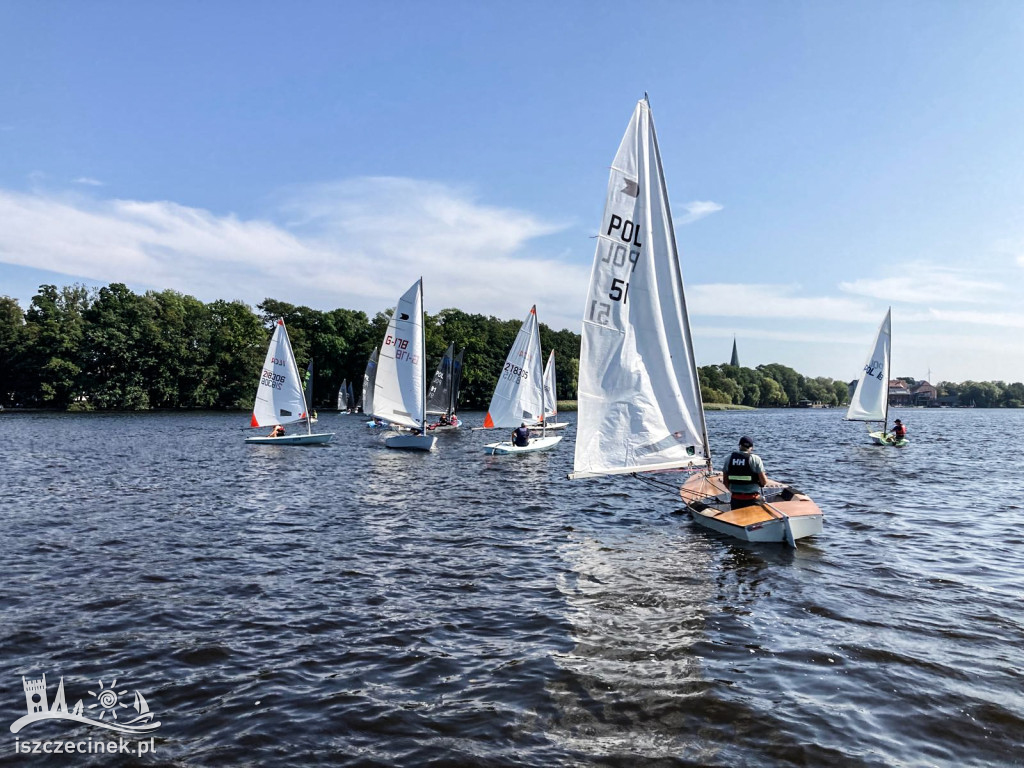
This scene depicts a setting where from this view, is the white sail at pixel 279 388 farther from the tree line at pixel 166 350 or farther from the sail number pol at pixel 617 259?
the tree line at pixel 166 350

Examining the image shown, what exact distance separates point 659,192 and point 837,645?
982 cm

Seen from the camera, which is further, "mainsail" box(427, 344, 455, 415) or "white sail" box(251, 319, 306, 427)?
"mainsail" box(427, 344, 455, 415)

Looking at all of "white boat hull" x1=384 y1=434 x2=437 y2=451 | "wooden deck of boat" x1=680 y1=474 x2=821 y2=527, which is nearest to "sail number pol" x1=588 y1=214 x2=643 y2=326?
"wooden deck of boat" x1=680 y1=474 x2=821 y2=527

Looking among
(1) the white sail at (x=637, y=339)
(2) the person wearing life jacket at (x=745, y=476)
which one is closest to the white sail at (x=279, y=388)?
(1) the white sail at (x=637, y=339)

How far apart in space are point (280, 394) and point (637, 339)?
89.2 feet

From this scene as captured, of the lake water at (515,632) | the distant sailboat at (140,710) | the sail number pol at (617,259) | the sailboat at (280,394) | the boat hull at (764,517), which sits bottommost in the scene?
the distant sailboat at (140,710)

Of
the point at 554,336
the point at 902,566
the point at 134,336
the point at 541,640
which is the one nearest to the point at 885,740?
the point at 541,640

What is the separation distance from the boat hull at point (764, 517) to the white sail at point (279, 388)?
26.1 meters

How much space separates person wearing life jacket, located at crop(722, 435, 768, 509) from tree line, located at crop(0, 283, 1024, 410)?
6290cm

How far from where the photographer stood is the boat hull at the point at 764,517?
13984mm

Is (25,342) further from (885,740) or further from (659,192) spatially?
(885,740)

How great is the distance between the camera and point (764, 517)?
1409 cm

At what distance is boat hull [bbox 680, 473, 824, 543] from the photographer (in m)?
14.0

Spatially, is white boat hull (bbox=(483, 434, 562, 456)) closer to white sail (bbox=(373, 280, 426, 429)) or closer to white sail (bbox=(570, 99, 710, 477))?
white sail (bbox=(373, 280, 426, 429))
